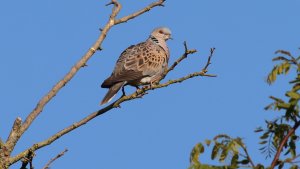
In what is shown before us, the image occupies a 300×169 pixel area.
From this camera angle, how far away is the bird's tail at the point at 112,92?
8.14 m

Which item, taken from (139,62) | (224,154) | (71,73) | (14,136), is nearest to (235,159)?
(224,154)

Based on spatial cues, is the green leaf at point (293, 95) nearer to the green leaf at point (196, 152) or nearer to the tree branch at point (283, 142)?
the tree branch at point (283, 142)

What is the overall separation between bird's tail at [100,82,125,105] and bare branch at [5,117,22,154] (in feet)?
12.6

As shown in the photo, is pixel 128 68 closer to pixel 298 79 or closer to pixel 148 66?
pixel 148 66

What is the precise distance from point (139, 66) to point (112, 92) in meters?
1.19

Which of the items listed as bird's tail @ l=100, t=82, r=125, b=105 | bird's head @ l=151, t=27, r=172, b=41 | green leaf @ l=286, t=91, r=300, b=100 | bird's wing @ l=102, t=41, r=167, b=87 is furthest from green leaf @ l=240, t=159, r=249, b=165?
bird's head @ l=151, t=27, r=172, b=41

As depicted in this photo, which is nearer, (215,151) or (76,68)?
(215,151)

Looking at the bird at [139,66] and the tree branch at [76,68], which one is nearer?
the tree branch at [76,68]

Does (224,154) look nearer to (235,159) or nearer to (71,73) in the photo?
(235,159)

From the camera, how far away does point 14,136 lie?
13.7ft

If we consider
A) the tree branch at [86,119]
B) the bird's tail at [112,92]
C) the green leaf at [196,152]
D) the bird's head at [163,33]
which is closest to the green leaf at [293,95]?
the green leaf at [196,152]

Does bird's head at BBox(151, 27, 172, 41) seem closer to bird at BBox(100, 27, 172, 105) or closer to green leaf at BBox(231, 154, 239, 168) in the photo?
bird at BBox(100, 27, 172, 105)

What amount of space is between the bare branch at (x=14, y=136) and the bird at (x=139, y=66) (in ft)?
12.7

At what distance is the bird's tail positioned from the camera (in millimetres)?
8144
